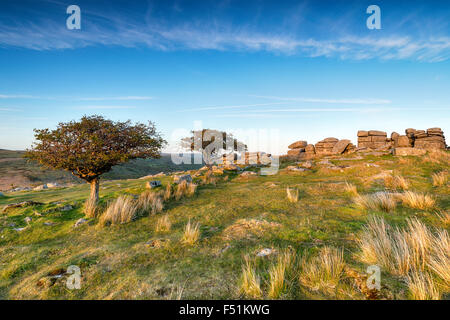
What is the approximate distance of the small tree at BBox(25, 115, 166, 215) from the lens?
9070 millimetres

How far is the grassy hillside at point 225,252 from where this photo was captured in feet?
11.5

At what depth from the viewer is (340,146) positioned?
3716 centimetres

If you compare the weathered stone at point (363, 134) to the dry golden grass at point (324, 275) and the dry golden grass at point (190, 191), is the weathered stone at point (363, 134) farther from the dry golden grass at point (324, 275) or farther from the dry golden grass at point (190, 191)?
the dry golden grass at point (324, 275)

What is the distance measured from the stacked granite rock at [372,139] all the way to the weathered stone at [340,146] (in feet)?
8.31

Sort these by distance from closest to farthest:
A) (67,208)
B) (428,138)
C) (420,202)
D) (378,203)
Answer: (420,202), (378,203), (67,208), (428,138)

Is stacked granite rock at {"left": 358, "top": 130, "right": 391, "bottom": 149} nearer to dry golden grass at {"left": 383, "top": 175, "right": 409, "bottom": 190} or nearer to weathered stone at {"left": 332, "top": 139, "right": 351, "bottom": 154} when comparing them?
→ weathered stone at {"left": 332, "top": 139, "right": 351, "bottom": 154}

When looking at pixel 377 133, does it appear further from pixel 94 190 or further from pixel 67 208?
pixel 67 208

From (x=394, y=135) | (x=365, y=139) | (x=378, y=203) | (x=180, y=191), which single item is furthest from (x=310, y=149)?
(x=378, y=203)

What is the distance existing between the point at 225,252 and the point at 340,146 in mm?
38853

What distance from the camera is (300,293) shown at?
11.0 feet

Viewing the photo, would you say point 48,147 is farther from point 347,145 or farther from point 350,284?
point 347,145

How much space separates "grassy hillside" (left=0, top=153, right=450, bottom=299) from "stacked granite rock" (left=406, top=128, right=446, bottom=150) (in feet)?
96.6

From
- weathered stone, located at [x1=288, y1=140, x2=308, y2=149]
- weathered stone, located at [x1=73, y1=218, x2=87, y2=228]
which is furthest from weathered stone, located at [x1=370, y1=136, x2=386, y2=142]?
weathered stone, located at [x1=73, y1=218, x2=87, y2=228]
